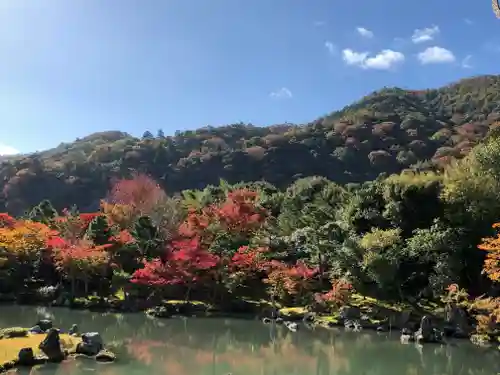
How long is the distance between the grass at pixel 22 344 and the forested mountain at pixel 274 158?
161 ft

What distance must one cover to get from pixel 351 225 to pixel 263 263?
5654mm

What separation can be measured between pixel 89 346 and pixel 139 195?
89.4ft

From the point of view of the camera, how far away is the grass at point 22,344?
1430cm

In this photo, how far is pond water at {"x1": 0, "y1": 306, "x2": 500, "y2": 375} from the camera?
16.3 metres

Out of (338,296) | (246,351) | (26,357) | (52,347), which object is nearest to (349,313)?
(338,296)

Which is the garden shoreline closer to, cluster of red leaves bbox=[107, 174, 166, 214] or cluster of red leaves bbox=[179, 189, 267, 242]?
cluster of red leaves bbox=[179, 189, 267, 242]

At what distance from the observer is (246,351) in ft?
63.7

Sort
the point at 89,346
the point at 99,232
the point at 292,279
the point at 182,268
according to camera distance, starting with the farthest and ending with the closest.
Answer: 1. the point at 99,232
2. the point at 182,268
3. the point at 292,279
4. the point at 89,346

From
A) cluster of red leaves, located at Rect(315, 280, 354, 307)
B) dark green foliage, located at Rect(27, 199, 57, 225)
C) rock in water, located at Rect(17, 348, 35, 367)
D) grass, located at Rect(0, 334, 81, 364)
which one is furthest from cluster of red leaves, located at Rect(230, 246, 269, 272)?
dark green foliage, located at Rect(27, 199, 57, 225)

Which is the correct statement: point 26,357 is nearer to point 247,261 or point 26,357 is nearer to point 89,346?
point 89,346

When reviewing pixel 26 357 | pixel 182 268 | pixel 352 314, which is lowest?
pixel 352 314

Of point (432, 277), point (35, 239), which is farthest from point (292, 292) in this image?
point (35, 239)

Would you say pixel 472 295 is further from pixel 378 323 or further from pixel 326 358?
pixel 326 358

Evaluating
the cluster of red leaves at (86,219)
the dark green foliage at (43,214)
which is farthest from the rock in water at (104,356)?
the dark green foliage at (43,214)
